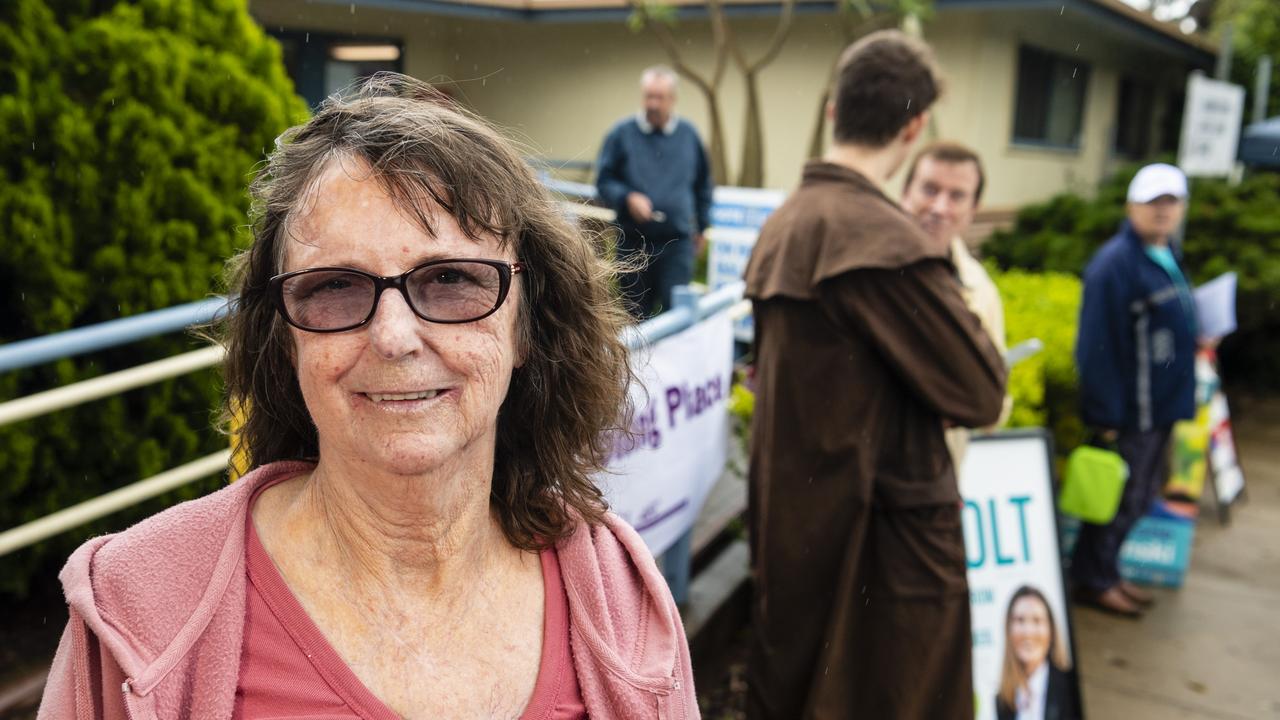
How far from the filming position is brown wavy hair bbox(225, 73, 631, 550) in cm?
142

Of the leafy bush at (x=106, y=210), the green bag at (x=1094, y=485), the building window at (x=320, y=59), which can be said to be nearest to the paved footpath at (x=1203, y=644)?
the green bag at (x=1094, y=485)

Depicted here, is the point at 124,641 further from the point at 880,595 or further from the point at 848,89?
the point at 848,89

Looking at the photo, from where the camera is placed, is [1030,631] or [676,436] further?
[1030,631]

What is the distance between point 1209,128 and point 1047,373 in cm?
352

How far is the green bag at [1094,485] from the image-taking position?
5.05 m

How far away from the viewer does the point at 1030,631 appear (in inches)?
161

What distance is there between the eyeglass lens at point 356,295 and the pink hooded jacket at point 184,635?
0.31m

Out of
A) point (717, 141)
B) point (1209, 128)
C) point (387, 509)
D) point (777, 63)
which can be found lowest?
point (387, 509)

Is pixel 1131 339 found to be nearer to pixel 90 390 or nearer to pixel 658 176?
pixel 658 176

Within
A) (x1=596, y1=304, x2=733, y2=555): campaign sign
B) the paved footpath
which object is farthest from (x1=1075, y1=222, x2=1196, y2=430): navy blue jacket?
(x1=596, y1=304, x2=733, y2=555): campaign sign

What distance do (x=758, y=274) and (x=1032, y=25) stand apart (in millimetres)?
12720

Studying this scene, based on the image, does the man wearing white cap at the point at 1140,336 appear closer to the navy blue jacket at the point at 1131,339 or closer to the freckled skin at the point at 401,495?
the navy blue jacket at the point at 1131,339

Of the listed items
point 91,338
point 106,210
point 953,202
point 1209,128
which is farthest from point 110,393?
point 1209,128

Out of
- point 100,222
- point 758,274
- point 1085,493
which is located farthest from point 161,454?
point 1085,493
